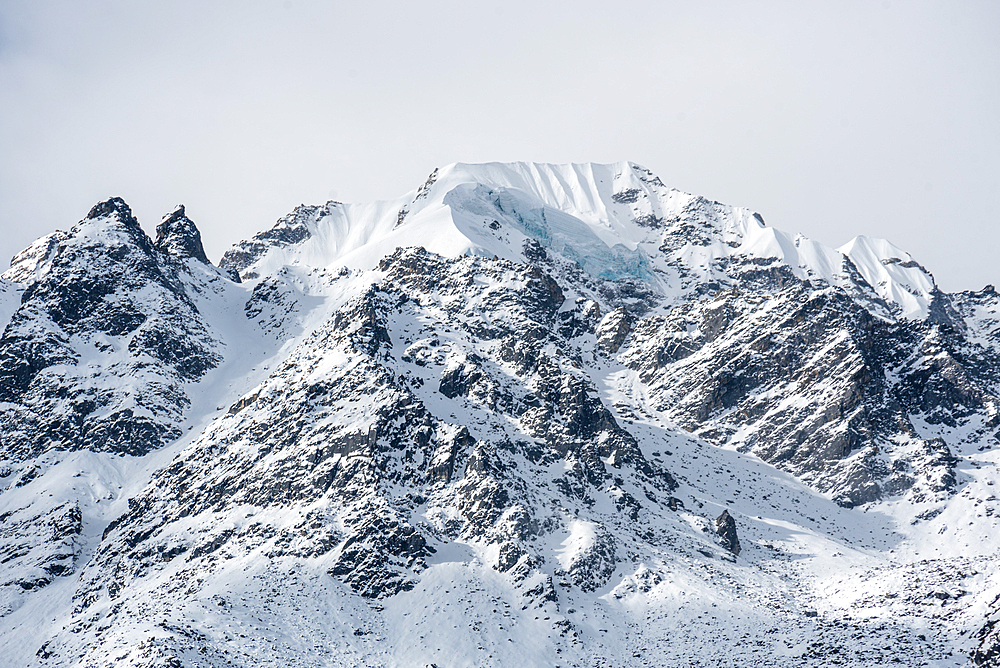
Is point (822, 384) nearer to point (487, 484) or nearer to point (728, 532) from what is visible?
point (728, 532)

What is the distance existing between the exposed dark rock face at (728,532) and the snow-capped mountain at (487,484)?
0.31 metres

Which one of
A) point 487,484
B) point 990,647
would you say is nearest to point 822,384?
point 487,484

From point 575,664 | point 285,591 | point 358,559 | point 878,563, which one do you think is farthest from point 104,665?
point 878,563

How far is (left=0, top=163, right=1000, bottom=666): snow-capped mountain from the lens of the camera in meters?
119

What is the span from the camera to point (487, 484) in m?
139

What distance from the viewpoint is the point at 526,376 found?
16938 cm

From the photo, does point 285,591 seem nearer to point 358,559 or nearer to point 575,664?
point 358,559

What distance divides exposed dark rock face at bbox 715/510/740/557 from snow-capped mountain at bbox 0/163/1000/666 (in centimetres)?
31

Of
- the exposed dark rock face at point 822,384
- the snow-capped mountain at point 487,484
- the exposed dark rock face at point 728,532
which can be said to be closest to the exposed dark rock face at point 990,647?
the snow-capped mountain at point 487,484

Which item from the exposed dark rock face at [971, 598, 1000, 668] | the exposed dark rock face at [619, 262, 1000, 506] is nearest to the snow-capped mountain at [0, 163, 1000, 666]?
the exposed dark rock face at [619, 262, 1000, 506]

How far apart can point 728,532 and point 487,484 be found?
31604 millimetres

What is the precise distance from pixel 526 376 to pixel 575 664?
197ft

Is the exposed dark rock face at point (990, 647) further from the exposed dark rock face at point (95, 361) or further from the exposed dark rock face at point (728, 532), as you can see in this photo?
the exposed dark rock face at point (95, 361)

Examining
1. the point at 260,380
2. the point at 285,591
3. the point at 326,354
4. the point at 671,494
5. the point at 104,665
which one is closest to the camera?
the point at 104,665
